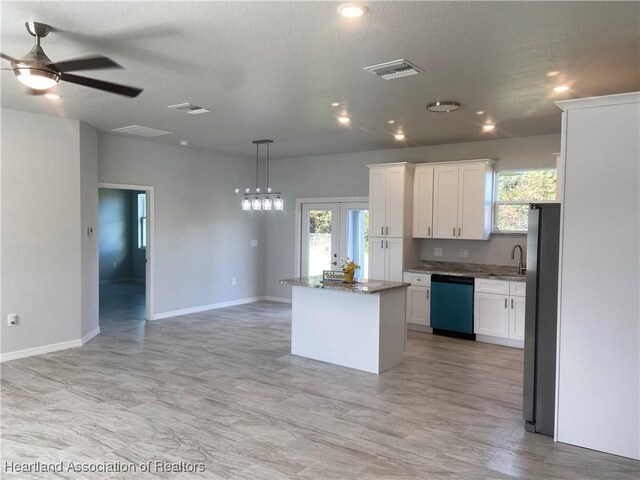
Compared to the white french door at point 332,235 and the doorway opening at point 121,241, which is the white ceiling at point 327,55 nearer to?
the white french door at point 332,235

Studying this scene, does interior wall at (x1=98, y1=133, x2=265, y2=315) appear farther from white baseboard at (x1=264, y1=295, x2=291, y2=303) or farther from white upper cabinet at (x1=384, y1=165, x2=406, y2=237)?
white upper cabinet at (x1=384, y1=165, x2=406, y2=237)

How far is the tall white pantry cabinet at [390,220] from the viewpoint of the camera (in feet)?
22.4

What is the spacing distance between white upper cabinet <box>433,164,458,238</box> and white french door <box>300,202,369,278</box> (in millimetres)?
1440

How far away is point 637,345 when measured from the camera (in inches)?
120

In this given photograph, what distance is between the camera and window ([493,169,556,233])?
6.22m

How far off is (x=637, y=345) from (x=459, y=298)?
3255 millimetres

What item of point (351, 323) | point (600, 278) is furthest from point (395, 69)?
point (351, 323)

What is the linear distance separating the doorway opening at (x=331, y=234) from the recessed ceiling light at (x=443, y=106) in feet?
10.1

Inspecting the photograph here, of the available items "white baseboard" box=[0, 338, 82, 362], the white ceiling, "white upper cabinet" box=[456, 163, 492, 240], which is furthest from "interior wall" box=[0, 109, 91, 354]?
"white upper cabinet" box=[456, 163, 492, 240]

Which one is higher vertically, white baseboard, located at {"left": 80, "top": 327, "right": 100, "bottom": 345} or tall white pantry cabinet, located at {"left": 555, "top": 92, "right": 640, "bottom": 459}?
tall white pantry cabinet, located at {"left": 555, "top": 92, "right": 640, "bottom": 459}

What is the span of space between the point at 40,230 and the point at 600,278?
5.58 m

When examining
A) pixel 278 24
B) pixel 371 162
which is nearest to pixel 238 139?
pixel 371 162

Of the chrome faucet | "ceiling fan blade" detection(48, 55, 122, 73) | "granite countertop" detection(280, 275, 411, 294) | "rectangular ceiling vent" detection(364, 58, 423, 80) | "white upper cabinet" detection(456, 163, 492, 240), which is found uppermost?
"rectangular ceiling vent" detection(364, 58, 423, 80)

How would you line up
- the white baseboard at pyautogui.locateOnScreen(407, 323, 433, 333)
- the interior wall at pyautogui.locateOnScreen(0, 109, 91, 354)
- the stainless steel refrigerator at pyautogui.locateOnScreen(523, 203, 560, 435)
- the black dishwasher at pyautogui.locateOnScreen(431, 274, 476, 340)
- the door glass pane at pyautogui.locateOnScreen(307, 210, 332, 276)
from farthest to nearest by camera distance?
the door glass pane at pyautogui.locateOnScreen(307, 210, 332, 276) → the white baseboard at pyautogui.locateOnScreen(407, 323, 433, 333) → the black dishwasher at pyautogui.locateOnScreen(431, 274, 476, 340) → the interior wall at pyautogui.locateOnScreen(0, 109, 91, 354) → the stainless steel refrigerator at pyautogui.locateOnScreen(523, 203, 560, 435)
